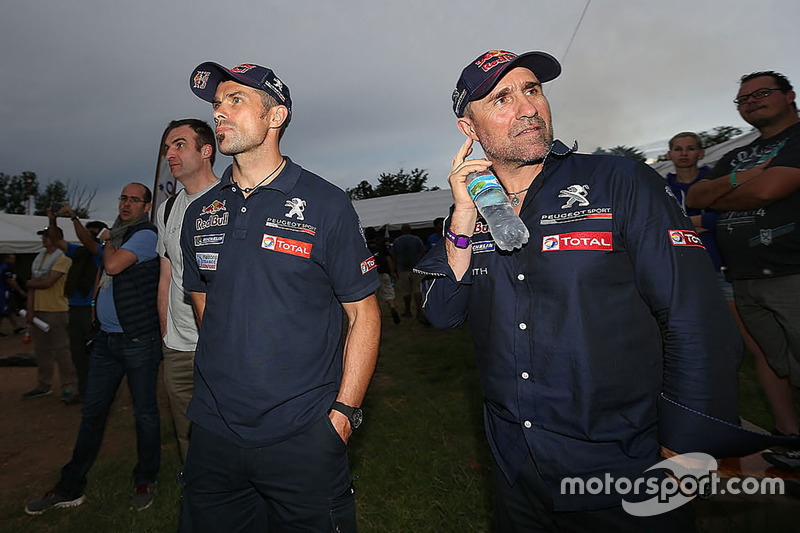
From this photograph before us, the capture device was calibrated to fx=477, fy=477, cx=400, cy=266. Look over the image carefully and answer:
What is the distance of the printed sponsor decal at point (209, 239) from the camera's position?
96.8 inches

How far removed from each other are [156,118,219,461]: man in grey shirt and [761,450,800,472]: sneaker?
4.22 m

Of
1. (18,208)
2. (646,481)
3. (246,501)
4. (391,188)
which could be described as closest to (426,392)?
(246,501)

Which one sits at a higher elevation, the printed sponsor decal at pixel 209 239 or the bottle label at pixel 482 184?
the bottle label at pixel 482 184

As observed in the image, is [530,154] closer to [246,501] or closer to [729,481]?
[246,501]

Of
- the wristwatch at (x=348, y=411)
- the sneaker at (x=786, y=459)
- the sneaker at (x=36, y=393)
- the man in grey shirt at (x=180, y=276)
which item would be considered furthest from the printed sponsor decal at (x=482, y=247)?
the sneaker at (x=36, y=393)

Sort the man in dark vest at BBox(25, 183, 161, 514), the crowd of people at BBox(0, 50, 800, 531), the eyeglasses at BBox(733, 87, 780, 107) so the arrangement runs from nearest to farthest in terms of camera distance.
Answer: the crowd of people at BBox(0, 50, 800, 531)
the eyeglasses at BBox(733, 87, 780, 107)
the man in dark vest at BBox(25, 183, 161, 514)

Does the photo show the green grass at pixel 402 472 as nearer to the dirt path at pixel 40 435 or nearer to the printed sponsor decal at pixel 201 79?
the dirt path at pixel 40 435

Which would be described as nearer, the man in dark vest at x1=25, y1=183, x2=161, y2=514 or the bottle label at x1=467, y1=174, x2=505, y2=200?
the bottle label at x1=467, y1=174, x2=505, y2=200

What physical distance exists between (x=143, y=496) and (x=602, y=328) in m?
4.44

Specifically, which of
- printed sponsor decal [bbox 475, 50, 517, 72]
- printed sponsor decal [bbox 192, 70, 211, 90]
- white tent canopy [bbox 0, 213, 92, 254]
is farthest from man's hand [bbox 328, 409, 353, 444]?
white tent canopy [bbox 0, 213, 92, 254]

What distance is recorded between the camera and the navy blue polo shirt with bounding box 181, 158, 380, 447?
2.21 m

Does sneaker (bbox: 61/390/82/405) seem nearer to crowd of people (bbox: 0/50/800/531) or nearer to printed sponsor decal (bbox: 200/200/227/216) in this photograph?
crowd of people (bbox: 0/50/800/531)

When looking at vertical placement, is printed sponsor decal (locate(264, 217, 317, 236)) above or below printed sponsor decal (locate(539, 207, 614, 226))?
below
